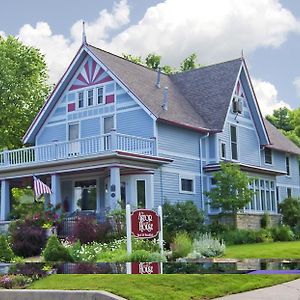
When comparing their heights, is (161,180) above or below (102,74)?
below

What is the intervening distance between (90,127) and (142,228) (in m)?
18.0

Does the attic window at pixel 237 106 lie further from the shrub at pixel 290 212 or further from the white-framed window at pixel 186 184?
the shrub at pixel 290 212

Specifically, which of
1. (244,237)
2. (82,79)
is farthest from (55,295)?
(82,79)

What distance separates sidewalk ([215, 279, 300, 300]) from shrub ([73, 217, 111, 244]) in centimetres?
1262

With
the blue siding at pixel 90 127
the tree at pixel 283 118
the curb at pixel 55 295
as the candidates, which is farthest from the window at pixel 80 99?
the tree at pixel 283 118

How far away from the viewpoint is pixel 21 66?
152 ft

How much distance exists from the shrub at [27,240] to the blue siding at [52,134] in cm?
1006

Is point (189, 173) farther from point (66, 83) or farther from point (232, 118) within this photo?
point (66, 83)

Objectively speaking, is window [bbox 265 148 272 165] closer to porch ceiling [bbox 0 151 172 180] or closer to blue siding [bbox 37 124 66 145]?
porch ceiling [bbox 0 151 172 180]

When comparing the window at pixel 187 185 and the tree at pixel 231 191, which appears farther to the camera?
the window at pixel 187 185

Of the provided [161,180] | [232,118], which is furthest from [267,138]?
[161,180]

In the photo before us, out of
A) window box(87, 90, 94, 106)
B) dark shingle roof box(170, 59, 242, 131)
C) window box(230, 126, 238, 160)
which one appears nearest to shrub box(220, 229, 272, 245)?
dark shingle roof box(170, 59, 242, 131)

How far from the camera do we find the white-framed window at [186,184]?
31.4 meters

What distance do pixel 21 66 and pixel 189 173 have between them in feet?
66.5
